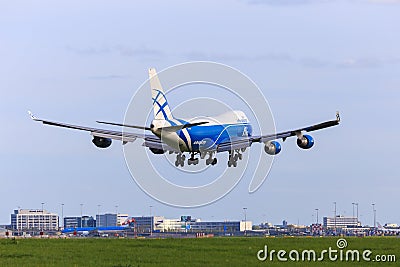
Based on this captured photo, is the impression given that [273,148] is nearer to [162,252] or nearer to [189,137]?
[189,137]

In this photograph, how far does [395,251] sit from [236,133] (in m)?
48.9

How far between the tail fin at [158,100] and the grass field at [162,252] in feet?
90.5

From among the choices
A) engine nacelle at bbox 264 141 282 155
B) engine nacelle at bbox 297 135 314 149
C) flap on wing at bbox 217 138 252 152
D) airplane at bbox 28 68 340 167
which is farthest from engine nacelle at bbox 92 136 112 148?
engine nacelle at bbox 297 135 314 149

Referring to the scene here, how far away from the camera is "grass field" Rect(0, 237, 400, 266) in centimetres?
6869

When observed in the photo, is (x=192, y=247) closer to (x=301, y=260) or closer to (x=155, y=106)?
(x=301, y=260)

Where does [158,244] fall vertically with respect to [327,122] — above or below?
below

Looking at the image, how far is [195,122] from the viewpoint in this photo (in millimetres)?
114438

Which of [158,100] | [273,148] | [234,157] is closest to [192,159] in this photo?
[234,157]

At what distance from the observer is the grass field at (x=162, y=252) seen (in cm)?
6869

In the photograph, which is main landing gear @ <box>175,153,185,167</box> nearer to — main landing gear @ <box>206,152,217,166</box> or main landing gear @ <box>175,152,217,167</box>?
main landing gear @ <box>175,152,217,167</box>

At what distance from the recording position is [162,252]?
76188 millimetres

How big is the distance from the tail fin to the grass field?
2757 centimetres

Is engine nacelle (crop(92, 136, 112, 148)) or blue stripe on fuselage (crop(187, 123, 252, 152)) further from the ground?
blue stripe on fuselage (crop(187, 123, 252, 152))


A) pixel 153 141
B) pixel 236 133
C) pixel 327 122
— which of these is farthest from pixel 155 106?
pixel 327 122
